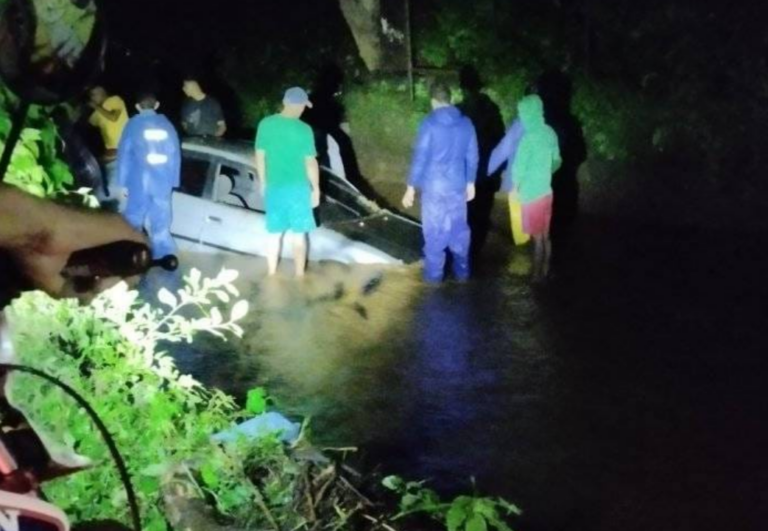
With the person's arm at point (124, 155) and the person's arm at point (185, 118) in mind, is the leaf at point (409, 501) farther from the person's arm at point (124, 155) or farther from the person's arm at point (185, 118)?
the person's arm at point (185, 118)

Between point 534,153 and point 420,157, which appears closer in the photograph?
point 534,153

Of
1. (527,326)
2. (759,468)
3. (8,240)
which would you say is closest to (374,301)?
(527,326)

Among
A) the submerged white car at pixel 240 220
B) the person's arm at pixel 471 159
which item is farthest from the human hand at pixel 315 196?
the person's arm at pixel 471 159

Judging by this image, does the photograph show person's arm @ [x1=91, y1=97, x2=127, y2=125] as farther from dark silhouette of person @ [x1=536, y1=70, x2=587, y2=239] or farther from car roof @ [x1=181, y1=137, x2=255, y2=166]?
dark silhouette of person @ [x1=536, y1=70, x2=587, y2=239]

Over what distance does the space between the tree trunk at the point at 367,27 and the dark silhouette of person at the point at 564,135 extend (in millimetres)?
2370

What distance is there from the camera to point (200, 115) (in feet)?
40.8

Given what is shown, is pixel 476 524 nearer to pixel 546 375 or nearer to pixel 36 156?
pixel 36 156

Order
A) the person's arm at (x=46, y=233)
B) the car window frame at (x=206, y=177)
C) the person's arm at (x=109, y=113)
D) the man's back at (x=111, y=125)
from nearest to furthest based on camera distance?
1. the person's arm at (x=46, y=233)
2. the car window frame at (x=206, y=177)
3. the person's arm at (x=109, y=113)
4. the man's back at (x=111, y=125)

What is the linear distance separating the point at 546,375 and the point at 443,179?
2.80 meters

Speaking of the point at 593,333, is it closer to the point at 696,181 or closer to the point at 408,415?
the point at 408,415

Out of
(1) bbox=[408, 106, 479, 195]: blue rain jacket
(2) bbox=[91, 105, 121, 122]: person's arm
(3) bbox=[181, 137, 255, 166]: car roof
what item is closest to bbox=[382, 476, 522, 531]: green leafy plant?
(1) bbox=[408, 106, 479, 195]: blue rain jacket

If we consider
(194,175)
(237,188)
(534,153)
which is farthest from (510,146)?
(194,175)

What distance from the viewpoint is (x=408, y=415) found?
23.5 feet

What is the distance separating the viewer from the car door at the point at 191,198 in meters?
11.3
